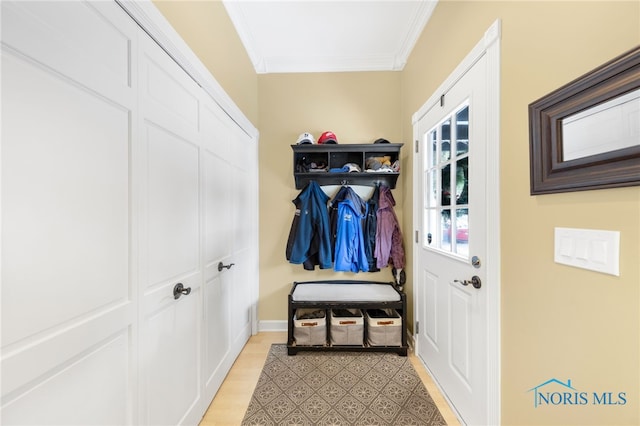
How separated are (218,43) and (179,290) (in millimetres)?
1579

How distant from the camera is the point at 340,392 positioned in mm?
1604

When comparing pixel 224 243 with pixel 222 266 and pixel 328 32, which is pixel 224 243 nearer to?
pixel 222 266

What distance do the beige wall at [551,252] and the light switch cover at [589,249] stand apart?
2 cm

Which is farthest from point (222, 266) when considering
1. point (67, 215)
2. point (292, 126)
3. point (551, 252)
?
point (551, 252)

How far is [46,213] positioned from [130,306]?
1.40 ft

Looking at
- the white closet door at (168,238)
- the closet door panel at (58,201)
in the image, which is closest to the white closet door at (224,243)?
the white closet door at (168,238)

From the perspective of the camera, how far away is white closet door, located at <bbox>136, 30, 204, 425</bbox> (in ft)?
3.17

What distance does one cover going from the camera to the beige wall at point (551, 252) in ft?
2.15

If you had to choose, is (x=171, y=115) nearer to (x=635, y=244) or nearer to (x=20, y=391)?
(x=20, y=391)

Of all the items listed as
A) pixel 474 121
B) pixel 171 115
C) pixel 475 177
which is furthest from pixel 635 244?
pixel 171 115

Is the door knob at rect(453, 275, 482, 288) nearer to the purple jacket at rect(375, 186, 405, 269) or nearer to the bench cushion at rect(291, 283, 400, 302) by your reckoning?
the bench cushion at rect(291, 283, 400, 302)

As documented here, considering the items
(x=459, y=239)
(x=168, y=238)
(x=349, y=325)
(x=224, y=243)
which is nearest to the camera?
(x=168, y=238)

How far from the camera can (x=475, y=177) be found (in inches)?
50.3

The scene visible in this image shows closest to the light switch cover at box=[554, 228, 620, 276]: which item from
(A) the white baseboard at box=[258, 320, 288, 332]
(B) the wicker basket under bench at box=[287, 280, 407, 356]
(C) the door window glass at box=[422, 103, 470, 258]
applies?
(C) the door window glass at box=[422, 103, 470, 258]
